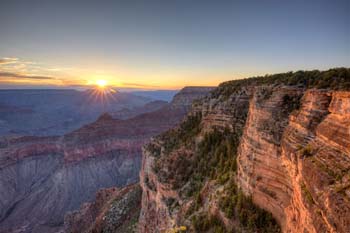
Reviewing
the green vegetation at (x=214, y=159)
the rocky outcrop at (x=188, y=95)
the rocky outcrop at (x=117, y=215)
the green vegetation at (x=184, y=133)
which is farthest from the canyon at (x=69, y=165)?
the green vegetation at (x=214, y=159)

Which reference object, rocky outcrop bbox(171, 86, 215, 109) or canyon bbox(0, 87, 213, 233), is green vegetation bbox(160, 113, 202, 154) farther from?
rocky outcrop bbox(171, 86, 215, 109)

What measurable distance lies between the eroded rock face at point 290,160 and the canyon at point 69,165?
228 feet

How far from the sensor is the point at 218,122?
2870 centimetres

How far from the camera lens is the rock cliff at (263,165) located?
9773 millimetres

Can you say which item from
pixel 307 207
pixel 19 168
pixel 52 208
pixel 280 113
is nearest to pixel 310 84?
pixel 280 113

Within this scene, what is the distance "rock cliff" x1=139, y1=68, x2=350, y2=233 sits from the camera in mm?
9773

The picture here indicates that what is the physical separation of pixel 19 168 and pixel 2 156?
26.0 ft

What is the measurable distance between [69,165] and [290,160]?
10159cm

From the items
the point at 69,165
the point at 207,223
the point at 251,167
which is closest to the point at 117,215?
the point at 207,223

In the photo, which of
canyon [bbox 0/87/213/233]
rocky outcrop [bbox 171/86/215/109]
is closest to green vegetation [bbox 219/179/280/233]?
canyon [bbox 0/87/213/233]

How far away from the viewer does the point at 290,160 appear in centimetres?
1280

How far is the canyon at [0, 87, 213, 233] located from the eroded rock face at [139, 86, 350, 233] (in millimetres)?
69608

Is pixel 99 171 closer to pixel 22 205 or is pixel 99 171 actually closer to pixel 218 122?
pixel 22 205

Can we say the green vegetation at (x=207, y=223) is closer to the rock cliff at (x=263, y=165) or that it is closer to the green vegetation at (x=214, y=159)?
the rock cliff at (x=263, y=165)
